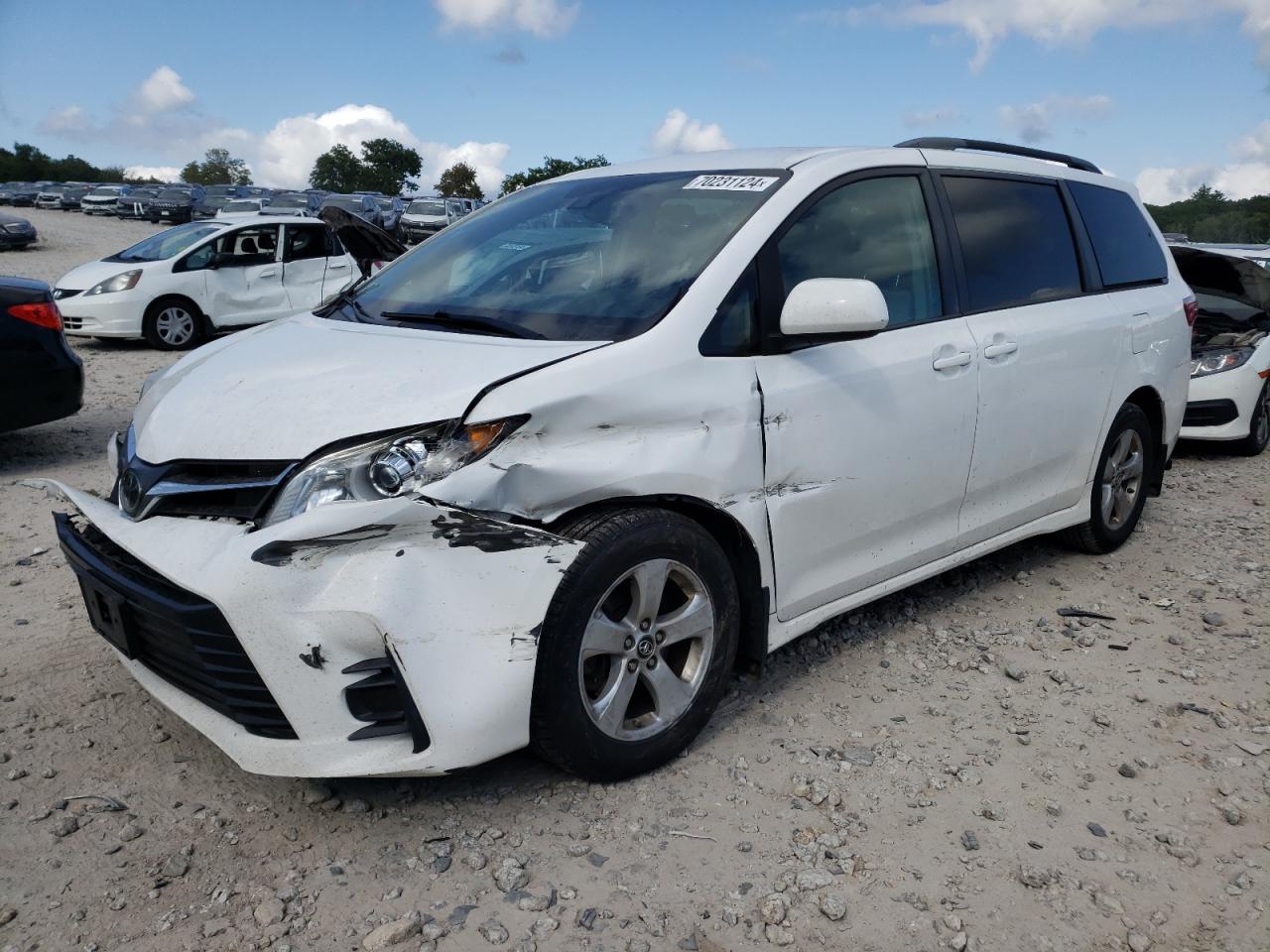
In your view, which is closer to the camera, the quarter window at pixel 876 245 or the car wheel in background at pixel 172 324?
the quarter window at pixel 876 245

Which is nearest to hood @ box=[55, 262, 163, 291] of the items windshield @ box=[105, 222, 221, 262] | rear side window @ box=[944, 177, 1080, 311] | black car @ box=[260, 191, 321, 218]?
windshield @ box=[105, 222, 221, 262]

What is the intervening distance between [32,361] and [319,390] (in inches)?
176

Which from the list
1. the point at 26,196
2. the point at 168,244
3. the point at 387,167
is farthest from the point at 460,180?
the point at 168,244

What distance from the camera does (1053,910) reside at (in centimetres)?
242

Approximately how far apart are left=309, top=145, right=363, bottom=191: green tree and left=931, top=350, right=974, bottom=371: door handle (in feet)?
341

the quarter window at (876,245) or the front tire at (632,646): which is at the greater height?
the quarter window at (876,245)

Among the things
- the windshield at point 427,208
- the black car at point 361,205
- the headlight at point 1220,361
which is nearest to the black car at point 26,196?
the black car at point 361,205

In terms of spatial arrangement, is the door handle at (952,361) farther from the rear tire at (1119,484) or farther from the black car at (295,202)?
the black car at (295,202)

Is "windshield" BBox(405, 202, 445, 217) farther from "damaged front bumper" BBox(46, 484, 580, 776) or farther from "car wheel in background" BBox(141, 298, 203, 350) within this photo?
"damaged front bumper" BBox(46, 484, 580, 776)

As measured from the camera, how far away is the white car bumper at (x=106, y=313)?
1118 centimetres

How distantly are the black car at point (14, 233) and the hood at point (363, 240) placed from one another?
79.5ft

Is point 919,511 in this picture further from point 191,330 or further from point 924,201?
point 191,330

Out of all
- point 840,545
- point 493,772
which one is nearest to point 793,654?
point 840,545

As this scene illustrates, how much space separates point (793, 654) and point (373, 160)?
104695mm
